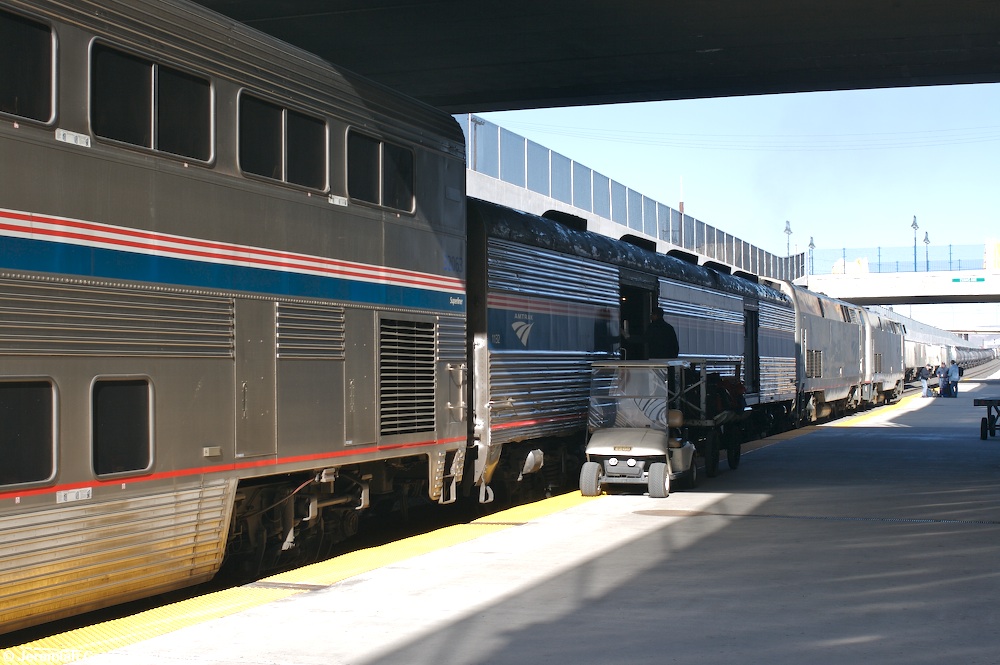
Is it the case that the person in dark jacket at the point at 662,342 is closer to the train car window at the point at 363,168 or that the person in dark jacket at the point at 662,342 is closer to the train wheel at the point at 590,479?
the train wheel at the point at 590,479

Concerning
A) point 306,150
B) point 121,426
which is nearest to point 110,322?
point 121,426

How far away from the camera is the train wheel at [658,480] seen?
1487 cm

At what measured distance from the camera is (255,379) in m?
8.71

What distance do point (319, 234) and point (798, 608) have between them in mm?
4867

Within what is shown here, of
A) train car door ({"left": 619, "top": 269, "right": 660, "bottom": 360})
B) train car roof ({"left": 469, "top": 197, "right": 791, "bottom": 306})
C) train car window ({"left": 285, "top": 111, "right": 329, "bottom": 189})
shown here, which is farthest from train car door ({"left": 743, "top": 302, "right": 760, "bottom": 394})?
train car window ({"left": 285, "top": 111, "right": 329, "bottom": 189})

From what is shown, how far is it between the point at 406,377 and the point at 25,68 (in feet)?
16.0

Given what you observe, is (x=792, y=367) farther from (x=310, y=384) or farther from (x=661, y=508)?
(x=310, y=384)

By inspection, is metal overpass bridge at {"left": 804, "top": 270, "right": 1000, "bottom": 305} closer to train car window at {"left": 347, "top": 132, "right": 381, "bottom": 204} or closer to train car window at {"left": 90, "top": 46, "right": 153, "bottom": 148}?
train car window at {"left": 347, "top": 132, "right": 381, "bottom": 204}

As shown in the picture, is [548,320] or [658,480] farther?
[548,320]

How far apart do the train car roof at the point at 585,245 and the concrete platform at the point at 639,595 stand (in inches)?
136

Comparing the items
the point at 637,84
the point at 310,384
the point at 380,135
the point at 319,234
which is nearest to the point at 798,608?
the point at 310,384

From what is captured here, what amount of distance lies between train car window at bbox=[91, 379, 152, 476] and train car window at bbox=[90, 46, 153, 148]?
167 centimetres

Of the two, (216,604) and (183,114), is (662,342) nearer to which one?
(216,604)

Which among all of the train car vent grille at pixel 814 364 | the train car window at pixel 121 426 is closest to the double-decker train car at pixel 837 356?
the train car vent grille at pixel 814 364
